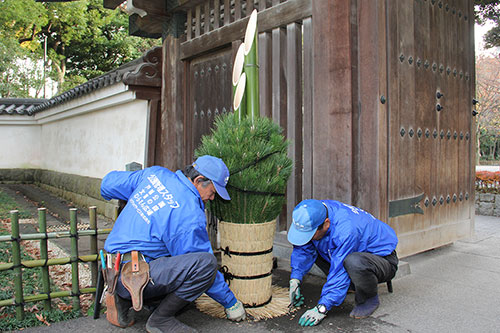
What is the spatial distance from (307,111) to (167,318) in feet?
8.48

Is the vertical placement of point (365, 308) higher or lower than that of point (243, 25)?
lower

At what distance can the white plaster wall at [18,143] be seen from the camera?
1377cm

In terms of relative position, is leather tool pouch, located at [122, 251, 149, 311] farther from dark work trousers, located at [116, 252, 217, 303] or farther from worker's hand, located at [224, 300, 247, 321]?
worker's hand, located at [224, 300, 247, 321]

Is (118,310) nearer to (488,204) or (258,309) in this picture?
(258,309)

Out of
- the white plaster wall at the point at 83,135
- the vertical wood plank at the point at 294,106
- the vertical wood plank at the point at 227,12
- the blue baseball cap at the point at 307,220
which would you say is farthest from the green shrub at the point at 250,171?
the white plaster wall at the point at 83,135

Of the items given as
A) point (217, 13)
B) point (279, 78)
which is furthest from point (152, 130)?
point (279, 78)

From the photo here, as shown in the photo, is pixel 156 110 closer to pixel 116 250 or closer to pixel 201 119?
pixel 201 119

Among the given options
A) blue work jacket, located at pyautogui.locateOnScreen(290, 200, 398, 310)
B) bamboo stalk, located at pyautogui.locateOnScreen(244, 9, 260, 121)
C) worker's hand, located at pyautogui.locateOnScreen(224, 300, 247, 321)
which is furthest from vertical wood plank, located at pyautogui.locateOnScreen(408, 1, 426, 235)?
worker's hand, located at pyautogui.locateOnScreen(224, 300, 247, 321)

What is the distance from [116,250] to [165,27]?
4749 millimetres

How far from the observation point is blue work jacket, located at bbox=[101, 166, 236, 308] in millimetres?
2811

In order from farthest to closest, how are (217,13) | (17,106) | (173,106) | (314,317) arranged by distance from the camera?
(17,106)
(173,106)
(217,13)
(314,317)

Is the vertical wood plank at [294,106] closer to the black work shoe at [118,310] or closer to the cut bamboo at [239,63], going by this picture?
the cut bamboo at [239,63]

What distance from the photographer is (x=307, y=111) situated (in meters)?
4.53

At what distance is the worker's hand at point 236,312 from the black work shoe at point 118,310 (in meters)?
0.70
